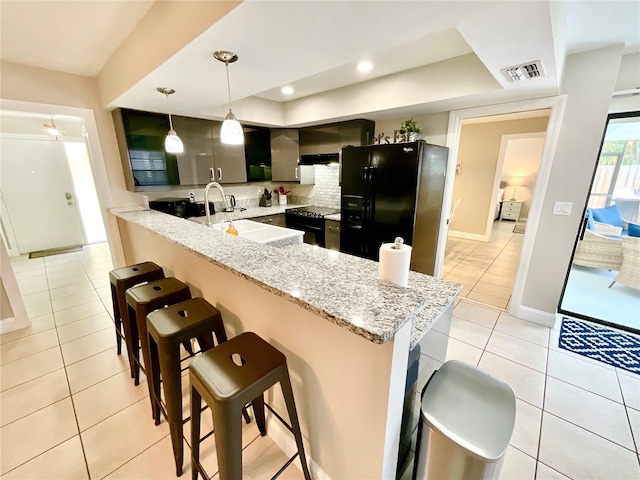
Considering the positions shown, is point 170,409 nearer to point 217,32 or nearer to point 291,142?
point 217,32

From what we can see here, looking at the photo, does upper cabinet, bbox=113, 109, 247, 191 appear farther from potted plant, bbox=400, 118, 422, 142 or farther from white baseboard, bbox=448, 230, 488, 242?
white baseboard, bbox=448, 230, 488, 242

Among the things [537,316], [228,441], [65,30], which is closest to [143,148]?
[65,30]

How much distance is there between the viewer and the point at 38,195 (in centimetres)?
465

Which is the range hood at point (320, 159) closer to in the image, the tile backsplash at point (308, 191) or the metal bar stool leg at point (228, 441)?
the tile backsplash at point (308, 191)

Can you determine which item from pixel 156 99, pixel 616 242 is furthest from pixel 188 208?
pixel 616 242

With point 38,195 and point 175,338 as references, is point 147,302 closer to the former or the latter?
point 175,338

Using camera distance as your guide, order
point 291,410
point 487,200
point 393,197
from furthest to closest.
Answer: point 487,200
point 393,197
point 291,410

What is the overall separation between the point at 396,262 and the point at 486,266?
13.3 ft

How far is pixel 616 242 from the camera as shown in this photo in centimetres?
334

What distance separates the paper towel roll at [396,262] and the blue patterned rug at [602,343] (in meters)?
2.39

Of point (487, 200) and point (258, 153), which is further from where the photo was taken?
point (487, 200)

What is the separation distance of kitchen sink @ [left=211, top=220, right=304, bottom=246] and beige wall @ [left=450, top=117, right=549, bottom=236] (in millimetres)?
4863

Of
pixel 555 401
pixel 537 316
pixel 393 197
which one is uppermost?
pixel 393 197

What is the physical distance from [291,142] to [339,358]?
3.70 meters
